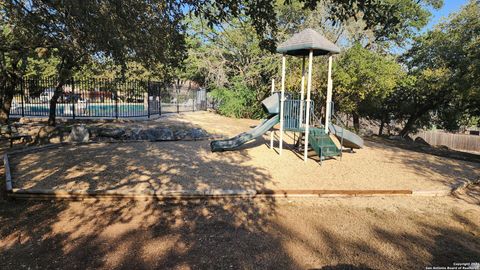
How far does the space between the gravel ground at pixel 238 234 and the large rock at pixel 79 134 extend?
6128 mm

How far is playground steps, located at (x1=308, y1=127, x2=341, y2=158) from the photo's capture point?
8.96 metres

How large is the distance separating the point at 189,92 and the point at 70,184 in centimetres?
1955

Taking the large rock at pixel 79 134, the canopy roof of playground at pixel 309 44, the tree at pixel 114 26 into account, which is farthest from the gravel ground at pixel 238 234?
the large rock at pixel 79 134

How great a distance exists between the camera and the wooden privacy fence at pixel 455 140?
81.5 ft

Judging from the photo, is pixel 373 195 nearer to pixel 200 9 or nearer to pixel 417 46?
pixel 200 9

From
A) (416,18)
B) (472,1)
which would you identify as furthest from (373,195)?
(416,18)

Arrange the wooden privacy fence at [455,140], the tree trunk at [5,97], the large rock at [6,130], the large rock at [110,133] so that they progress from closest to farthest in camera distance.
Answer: the large rock at [6,130] → the large rock at [110,133] → the tree trunk at [5,97] → the wooden privacy fence at [455,140]

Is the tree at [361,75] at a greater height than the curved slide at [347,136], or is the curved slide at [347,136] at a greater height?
the tree at [361,75]

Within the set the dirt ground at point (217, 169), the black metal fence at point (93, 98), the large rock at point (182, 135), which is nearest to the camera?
the dirt ground at point (217, 169)

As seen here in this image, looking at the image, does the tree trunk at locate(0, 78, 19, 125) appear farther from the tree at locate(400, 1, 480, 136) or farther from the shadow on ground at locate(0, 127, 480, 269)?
the tree at locate(400, 1, 480, 136)

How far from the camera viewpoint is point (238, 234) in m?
4.42

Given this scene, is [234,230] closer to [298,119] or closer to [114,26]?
[114,26]

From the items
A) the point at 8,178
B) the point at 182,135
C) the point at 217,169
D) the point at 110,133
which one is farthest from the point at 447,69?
the point at 8,178

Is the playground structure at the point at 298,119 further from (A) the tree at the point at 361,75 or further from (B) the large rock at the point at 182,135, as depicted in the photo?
(A) the tree at the point at 361,75
